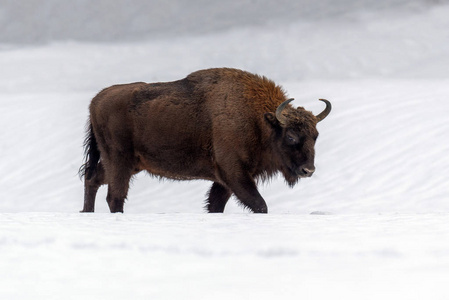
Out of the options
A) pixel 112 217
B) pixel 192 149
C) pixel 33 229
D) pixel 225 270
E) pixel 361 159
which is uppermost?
pixel 225 270

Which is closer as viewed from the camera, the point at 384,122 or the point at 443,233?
the point at 443,233

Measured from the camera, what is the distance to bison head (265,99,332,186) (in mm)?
7547

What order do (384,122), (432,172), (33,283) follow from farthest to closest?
(384,122) < (432,172) < (33,283)

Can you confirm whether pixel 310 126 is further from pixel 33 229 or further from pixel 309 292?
pixel 309 292

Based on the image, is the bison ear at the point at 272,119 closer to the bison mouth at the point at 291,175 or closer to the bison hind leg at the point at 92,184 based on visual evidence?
the bison mouth at the point at 291,175

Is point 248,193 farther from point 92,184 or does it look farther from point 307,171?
point 92,184

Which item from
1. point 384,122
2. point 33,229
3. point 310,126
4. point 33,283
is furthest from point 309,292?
point 384,122

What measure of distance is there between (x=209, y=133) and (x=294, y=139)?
0.94 meters

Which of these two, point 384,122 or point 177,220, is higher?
point 177,220

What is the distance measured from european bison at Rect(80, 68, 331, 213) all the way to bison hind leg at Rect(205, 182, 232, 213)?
11 mm

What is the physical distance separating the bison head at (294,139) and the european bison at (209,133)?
1 cm

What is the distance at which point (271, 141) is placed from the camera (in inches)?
308

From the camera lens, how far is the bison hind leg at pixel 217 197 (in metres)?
8.36

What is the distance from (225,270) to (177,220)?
1.52m
